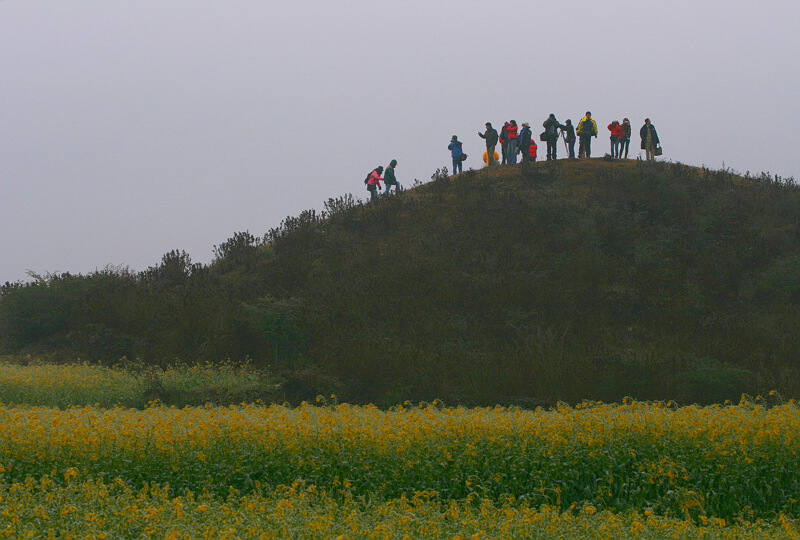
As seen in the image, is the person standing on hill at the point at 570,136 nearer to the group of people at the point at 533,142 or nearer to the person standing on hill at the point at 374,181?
the group of people at the point at 533,142

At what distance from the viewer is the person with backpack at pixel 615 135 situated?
1137 inches

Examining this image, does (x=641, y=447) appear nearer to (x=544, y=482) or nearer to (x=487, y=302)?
(x=544, y=482)

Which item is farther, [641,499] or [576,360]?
[576,360]

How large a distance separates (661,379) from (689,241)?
8856 millimetres

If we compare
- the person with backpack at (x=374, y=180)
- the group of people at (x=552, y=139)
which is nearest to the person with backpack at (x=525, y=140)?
the group of people at (x=552, y=139)

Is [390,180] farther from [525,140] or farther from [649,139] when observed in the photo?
[649,139]

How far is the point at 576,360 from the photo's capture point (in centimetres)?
1528

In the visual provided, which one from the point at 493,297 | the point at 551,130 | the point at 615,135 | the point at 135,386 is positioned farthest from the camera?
the point at 615,135

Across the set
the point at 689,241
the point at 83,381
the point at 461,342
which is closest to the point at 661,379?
the point at 461,342

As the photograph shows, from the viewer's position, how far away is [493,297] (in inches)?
762

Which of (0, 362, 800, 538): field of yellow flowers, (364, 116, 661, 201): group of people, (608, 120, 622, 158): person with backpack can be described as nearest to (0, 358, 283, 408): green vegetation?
(0, 362, 800, 538): field of yellow flowers

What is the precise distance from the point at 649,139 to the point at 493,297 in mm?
12216

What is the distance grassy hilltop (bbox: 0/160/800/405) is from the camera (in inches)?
595

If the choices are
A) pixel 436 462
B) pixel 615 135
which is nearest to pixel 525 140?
pixel 615 135
